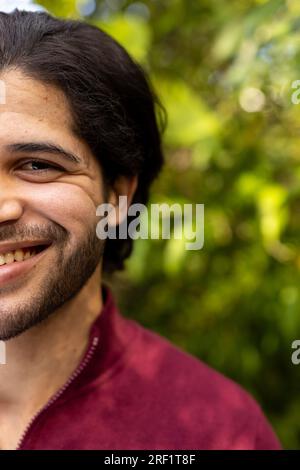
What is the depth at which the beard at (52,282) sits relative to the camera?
1542mm

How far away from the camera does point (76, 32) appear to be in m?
1.79

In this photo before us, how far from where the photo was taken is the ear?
1.86 metres

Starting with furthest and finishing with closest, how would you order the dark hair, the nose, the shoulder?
the shoulder < the dark hair < the nose

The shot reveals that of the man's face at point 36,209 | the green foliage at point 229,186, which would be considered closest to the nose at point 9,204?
the man's face at point 36,209

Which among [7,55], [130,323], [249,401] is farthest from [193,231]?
[7,55]

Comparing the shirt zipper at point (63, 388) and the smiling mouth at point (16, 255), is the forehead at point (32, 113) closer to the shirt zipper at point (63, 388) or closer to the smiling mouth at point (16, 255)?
the smiling mouth at point (16, 255)

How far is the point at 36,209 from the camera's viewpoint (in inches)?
61.0

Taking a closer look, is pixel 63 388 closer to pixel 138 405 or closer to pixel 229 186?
pixel 138 405

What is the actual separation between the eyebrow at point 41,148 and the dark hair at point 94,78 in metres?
0.08

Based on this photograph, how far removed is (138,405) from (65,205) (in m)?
0.55

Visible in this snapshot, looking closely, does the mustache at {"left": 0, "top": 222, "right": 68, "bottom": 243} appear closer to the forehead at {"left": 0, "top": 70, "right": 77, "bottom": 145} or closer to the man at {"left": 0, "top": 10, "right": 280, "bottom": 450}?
the man at {"left": 0, "top": 10, "right": 280, "bottom": 450}

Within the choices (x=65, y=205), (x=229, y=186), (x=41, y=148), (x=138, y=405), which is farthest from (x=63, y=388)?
(x=229, y=186)

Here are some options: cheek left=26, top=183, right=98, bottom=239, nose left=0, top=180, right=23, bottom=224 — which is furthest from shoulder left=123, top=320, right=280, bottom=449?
nose left=0, top=180, right=23, bottom=224
